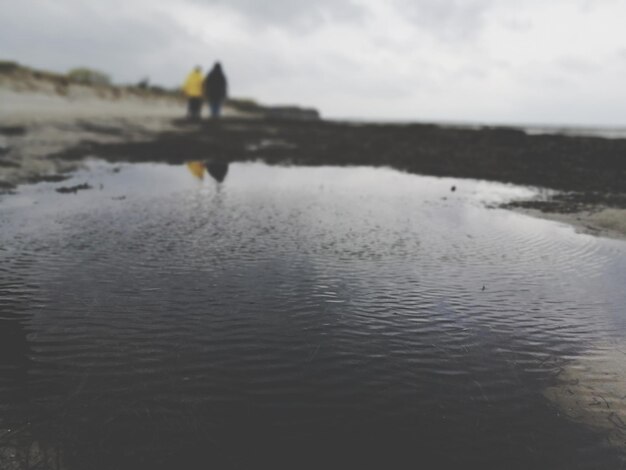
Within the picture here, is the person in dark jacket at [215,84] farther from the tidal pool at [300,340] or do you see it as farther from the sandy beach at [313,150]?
the tidal pool at [300,340]

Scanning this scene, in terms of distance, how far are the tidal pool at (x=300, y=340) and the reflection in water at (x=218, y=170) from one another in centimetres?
633

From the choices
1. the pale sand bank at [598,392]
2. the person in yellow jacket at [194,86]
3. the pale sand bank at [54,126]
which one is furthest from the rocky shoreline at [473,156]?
the pale sand bank at [598,392]

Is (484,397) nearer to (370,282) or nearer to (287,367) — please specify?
(287,367)

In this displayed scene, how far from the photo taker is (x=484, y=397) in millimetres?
4527

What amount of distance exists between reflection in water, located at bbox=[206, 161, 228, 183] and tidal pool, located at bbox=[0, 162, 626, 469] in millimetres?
6331

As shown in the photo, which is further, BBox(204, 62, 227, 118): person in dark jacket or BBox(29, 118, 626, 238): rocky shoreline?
BBox(204, 62, 227, 118): person in dark jacket

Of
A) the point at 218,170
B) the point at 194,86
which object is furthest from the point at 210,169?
the point at 194,86

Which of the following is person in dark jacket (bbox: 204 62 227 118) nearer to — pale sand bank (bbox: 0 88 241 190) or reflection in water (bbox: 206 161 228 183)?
pale sand bank (bbox: 0 88 241 190)

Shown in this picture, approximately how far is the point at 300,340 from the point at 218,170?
14822 millimetres

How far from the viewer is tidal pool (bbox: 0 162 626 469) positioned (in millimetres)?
3795

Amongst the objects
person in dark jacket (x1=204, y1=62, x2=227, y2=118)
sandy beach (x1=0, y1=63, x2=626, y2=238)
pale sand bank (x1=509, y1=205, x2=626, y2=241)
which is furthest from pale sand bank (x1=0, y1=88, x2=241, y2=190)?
pale sand bank (x1=509, y1=205, x2=626, y2=241)

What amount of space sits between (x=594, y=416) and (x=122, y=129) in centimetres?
3360

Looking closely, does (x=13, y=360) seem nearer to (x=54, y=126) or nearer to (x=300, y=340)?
(x=300, y=340)

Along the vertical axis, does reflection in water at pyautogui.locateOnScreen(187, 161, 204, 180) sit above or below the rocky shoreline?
below
